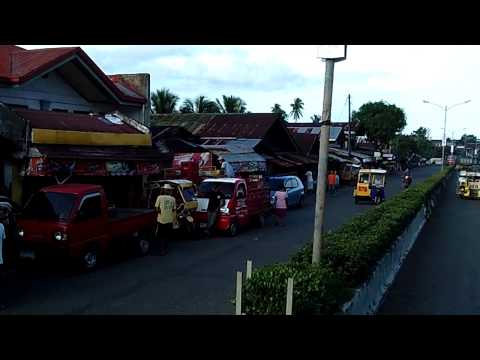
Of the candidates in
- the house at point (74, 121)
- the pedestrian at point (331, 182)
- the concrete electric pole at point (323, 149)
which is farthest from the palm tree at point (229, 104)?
the concrete electric pole at point (323, 149)

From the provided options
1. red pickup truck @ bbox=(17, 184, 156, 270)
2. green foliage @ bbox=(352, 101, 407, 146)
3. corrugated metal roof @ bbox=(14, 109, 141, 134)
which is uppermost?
green foliage @ bbox=(352, 101, 407, 146)

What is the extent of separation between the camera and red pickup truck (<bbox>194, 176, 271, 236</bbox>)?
57.1 feet

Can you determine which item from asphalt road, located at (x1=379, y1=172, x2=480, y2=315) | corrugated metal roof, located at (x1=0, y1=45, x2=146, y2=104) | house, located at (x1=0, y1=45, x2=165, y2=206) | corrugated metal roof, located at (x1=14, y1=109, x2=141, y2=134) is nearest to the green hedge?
asphalt road, located at (x1=379, y1=172, x2=480, y2=315)

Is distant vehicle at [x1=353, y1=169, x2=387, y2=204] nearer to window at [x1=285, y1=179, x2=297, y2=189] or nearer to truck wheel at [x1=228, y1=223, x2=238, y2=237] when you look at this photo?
window at [x1=285, y1=179, x2=297, y2=189]

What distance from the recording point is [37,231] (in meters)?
11.6

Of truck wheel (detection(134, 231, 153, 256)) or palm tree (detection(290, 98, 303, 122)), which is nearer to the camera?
truck wheel (detection(134, 231, 153, 256))

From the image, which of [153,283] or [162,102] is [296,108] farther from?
[153,283]

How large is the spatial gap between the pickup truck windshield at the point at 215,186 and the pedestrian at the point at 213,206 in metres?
0.15

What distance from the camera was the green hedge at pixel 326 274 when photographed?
6.36 metres

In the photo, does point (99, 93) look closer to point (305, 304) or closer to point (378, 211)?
point (378, 211)
